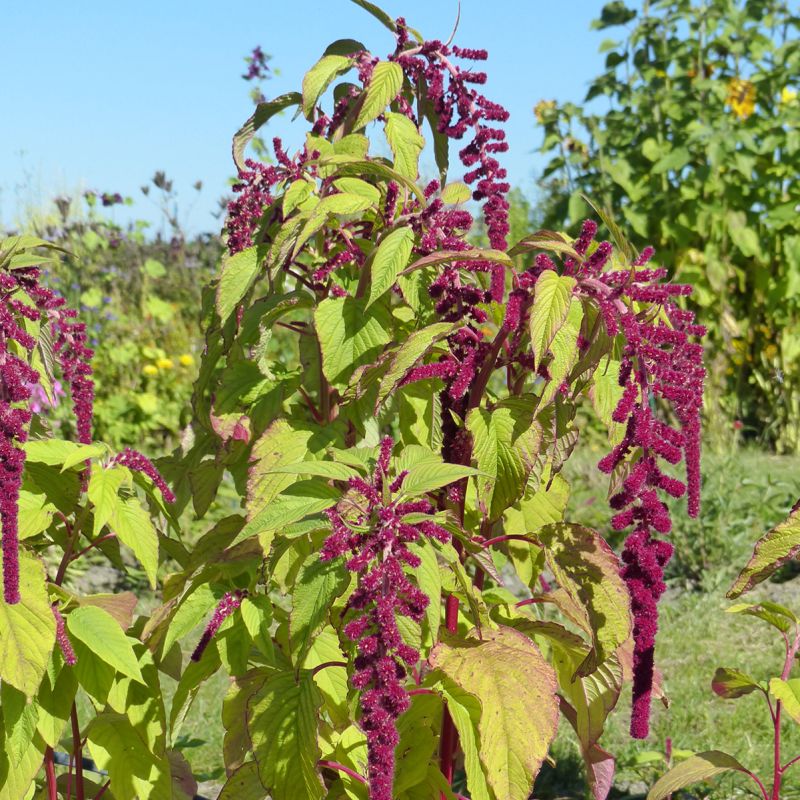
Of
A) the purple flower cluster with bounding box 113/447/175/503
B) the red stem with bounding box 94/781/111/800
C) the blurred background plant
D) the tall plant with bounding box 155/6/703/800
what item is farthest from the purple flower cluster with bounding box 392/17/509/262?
the blurred background plant

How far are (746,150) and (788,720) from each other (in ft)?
18.0

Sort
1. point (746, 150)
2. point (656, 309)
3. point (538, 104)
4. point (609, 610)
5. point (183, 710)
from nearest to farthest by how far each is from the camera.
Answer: point (656, 309) → point (609, 610) → point (183, 710) → point (746, 150) → point (538, 104)

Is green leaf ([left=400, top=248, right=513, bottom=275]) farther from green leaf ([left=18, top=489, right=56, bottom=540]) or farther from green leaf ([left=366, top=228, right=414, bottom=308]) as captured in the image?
green leaf ([left=18, top=489, right=56, bottom=540])

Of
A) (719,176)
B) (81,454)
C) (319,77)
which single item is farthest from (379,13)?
(719,176)

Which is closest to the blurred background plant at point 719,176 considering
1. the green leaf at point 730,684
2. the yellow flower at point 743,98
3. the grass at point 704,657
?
the yellow flower at point 743,98

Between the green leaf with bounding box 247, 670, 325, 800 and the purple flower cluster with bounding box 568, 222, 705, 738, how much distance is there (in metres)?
0.54

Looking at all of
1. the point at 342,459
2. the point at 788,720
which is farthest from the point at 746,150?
the point at 342,459

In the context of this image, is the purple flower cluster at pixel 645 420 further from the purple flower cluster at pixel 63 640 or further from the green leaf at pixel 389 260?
the purple flower cluster at pixel 63 640

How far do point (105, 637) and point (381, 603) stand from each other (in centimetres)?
66

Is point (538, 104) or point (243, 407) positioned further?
point (538, 104)

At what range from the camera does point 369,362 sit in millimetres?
1964

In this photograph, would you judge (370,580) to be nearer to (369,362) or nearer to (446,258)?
(446,258)

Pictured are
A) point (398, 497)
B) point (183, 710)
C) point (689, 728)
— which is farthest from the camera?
point (689, 728)

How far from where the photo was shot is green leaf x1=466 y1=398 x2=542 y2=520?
5.81 feet
